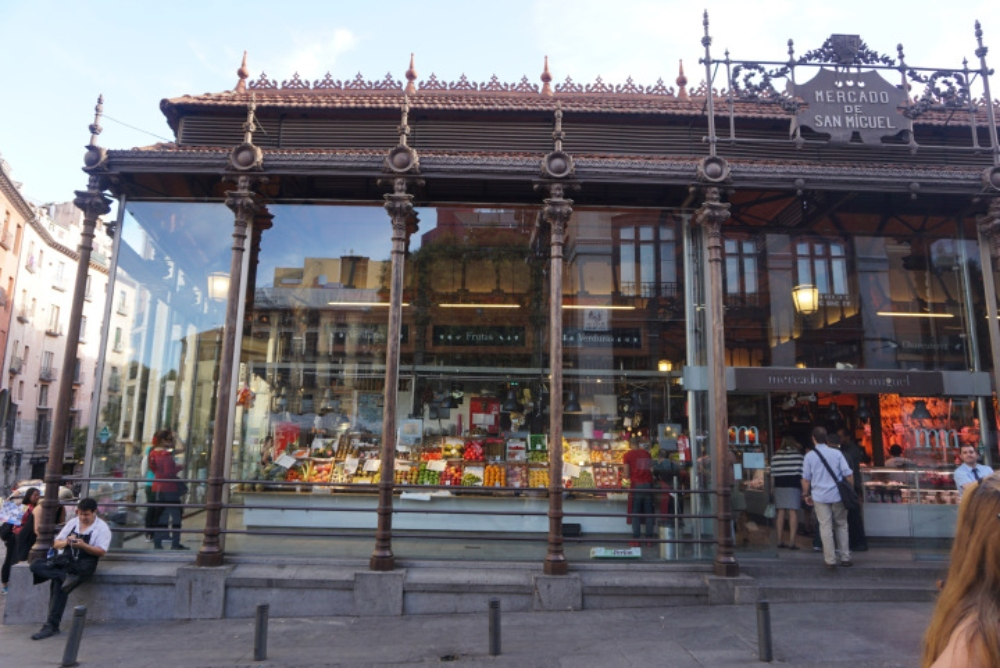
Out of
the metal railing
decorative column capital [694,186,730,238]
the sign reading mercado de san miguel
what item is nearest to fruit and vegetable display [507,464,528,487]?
the metal railing

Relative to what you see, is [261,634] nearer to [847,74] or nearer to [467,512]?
[467,512]

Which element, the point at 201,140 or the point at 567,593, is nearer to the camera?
the point at 567,593

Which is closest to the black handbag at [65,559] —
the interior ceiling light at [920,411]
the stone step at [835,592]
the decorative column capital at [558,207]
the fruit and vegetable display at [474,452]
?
the fruit and vegetable display at [474,452]

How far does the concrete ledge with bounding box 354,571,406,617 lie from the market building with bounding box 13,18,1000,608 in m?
0.22

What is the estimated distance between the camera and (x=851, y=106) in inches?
395

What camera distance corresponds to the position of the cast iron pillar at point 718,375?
28.0 feet

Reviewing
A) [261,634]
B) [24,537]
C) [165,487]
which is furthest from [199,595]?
[24,537]

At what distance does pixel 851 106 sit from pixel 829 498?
6.36 m

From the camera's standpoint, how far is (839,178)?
949 centimetres

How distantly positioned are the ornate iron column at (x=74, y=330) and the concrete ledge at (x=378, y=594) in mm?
4294

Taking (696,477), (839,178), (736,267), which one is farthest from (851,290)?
(696,477)

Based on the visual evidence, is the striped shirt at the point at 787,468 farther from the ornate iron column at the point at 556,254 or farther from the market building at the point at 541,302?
the ornate iron column at the point at 556,254

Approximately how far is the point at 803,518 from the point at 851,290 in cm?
449

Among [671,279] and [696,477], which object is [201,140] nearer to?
[671,279]
